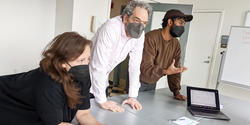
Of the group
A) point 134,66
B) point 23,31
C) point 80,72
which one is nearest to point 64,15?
point 23,31

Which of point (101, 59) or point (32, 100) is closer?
point (32, 100)

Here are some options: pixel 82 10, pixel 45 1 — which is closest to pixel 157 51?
pixel 82 10

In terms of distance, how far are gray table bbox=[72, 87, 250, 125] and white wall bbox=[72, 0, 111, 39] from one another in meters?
1.56

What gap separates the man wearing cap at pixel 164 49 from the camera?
5.58 ft

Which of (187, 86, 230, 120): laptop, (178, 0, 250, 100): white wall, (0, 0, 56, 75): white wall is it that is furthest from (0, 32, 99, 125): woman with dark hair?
(178, 0, 250, 100): white wall

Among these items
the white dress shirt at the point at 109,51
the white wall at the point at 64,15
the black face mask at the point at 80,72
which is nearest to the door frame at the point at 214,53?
the white wall at the point at 64,15

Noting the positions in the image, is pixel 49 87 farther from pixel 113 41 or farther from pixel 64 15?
pixel 64 15

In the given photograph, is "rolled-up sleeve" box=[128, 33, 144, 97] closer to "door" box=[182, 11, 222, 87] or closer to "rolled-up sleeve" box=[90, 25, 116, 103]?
"rolled-up sleeve" box=[90, 25, 116, 103]

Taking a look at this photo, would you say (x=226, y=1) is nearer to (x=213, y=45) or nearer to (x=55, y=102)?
(x=213, y=45)

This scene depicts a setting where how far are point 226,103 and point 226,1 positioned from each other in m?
2.94

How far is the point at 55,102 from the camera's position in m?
0.92

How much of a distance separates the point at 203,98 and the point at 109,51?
86cm

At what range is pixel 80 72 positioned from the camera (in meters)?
1.02

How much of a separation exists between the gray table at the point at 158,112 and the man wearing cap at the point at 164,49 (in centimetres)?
16
